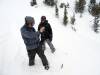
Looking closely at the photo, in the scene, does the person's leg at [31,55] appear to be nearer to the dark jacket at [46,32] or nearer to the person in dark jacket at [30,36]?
the person in dark jacket at [30,36]

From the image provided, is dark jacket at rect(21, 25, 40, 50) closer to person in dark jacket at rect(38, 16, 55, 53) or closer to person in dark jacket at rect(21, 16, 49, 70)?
person in dark jacket at rect(21, 16, 49, 70)

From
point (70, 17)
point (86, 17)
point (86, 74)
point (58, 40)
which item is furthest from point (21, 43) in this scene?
point (86, 17)

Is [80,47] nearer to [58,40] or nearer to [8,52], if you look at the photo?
[58,40]

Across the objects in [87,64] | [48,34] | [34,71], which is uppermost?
[48,34]

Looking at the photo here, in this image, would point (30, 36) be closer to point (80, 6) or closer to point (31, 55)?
point (31, 55)

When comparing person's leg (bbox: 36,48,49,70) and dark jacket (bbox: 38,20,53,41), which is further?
dark jacket (bbox: 38,20,53,41)

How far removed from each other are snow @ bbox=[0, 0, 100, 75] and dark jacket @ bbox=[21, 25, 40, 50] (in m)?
1.18

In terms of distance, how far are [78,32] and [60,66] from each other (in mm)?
5088

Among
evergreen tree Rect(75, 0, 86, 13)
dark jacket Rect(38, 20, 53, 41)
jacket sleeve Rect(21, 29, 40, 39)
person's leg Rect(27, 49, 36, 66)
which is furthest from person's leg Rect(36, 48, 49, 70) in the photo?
evergreen tree Rect(75, 0, 86, 13)

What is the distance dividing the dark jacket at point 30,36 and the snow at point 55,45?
1177mm

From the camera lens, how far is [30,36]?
5438 mm

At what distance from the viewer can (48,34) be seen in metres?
6.96

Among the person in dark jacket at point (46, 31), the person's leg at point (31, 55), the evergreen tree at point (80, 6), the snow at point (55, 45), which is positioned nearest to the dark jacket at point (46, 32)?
the person in dark jacket at point (46, 31)

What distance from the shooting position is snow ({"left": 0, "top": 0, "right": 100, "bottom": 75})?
6.69 m
